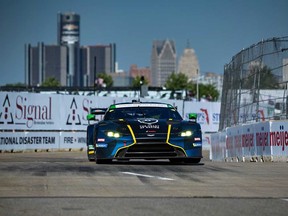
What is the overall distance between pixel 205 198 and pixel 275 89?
12.0m

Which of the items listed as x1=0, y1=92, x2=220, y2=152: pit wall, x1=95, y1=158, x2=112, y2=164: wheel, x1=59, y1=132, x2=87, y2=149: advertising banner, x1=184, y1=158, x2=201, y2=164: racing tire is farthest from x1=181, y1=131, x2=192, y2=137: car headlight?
x1=59, y1=132, x2=87, y2=149: advertising banner

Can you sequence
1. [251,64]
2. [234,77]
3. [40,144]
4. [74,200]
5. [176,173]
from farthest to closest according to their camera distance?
[40,144] < [234,77] < [251,64] < [176,173] < [74,200]

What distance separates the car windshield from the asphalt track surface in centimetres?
383

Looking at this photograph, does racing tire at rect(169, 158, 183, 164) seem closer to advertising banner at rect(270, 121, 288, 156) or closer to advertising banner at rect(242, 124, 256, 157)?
advertising banner at rect(270, 121, 288, 156)

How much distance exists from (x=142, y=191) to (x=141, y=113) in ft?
27.5

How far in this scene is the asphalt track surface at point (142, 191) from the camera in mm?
10323

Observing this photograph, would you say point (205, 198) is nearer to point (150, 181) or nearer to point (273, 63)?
point (150, 181)

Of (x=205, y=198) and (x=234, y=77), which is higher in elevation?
(x=234, y=77)

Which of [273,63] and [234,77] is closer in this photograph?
[273,63]

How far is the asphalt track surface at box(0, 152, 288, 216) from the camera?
1032cm

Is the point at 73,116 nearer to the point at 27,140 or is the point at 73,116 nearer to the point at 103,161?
the point at 27,140

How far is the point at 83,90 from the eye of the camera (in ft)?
319

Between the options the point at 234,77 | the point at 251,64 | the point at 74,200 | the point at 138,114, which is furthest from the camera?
the point at 234,77

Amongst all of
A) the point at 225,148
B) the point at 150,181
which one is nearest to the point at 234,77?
the point at 225,148
